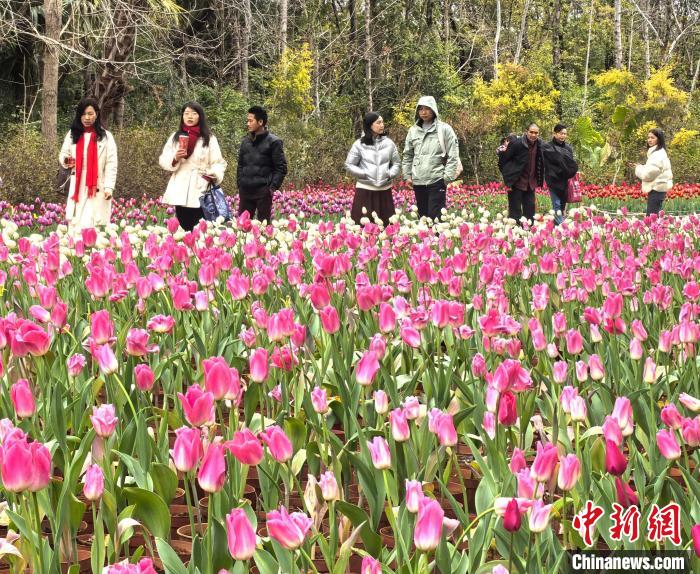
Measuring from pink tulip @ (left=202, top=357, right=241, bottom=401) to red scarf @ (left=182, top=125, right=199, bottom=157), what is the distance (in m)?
6.20

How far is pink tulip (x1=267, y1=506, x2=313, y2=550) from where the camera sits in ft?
4.38

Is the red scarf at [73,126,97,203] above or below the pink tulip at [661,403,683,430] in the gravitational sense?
above

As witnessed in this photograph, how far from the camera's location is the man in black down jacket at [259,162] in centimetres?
873

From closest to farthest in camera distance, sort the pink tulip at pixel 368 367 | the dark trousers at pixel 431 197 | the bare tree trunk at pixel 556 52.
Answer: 1. the pink tulip at pixel 368 367
2. the dark trousers at pixel 431 197
3. the bare tree trunk at pixel 556 52

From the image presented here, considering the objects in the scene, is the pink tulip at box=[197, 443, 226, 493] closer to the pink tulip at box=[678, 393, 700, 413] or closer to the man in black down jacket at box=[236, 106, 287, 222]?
the pink tulip at box=[678, 393, 700, 413]

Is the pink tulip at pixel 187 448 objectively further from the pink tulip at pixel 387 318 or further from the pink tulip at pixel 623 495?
the pink tulip at pixel 387 318

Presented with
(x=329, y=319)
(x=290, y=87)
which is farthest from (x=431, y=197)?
(x=290, y=87)

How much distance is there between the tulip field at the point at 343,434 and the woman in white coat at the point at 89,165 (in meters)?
3.82

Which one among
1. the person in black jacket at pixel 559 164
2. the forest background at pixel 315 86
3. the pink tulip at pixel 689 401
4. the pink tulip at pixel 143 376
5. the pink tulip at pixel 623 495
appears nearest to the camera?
the pink tulip at pixel 623 495

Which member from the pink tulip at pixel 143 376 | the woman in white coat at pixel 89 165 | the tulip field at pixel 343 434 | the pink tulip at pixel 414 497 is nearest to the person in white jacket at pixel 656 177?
the woman in white coat at pixel 89 165

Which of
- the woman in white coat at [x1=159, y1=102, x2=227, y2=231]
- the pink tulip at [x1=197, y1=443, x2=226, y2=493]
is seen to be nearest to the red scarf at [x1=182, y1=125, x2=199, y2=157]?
the woman in white coat at [x1=159, y1=102, x2=227, y2=231]

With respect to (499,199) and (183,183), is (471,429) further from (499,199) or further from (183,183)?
(499,199)

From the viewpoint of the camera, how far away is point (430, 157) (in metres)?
9.31

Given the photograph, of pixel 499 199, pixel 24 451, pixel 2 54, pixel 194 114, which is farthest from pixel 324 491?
pixel 2 54
